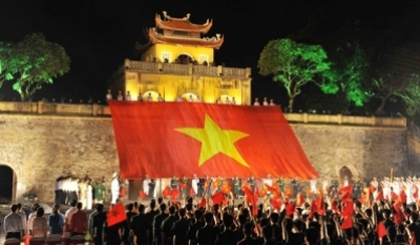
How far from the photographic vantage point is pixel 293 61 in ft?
119

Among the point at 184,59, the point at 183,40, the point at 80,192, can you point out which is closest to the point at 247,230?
the point at 80,192

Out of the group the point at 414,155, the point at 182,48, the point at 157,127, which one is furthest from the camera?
the point at 182,48

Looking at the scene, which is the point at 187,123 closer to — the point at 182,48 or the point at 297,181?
the point at 297,181

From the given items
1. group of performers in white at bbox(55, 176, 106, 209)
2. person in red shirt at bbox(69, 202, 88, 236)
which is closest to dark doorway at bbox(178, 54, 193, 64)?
group of performers in white at bbox(55, 176, 106, 209)

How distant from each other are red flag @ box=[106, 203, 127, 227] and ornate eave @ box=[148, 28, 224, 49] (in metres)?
27.4

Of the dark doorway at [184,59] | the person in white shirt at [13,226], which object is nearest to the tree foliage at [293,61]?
the dark doorway at [184,59]

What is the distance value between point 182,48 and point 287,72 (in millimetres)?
7577

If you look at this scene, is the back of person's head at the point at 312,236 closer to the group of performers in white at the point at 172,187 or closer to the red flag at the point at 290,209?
the red flag at the point at 290,209

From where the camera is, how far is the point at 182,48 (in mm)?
38094

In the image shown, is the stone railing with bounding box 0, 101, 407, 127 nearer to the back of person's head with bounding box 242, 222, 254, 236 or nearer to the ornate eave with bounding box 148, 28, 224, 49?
the ornate eave with bounding box 148, 28, 224, 49

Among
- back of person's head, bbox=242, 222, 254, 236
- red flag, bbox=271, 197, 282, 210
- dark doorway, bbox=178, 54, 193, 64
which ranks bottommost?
red flag, bbox=271, 197, 282, 210

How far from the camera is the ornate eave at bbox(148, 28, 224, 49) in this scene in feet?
122

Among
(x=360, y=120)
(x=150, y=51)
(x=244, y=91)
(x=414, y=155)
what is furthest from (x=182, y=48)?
(x=414, y=155)

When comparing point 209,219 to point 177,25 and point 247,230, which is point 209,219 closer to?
point 247,230
